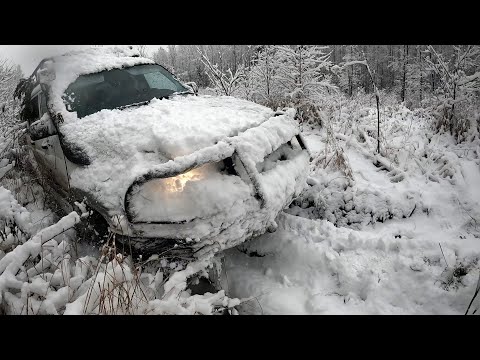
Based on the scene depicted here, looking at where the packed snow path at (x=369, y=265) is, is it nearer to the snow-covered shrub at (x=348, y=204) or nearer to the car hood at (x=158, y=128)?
the snow-covered shrub at (x=348, y=204)

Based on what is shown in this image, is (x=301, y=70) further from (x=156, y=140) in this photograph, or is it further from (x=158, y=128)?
(x=156, y=140)

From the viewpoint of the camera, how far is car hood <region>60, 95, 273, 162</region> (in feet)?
7.01

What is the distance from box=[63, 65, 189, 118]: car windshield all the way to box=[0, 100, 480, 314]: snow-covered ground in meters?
1.04

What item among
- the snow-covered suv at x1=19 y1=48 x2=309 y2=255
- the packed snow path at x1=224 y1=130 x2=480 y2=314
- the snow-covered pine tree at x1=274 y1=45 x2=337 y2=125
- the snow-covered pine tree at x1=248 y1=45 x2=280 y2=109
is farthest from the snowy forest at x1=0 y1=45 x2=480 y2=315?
the snow-covered pine tree at x1=248 y1=45 x2=280 y2=109

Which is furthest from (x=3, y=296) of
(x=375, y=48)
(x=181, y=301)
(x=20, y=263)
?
(x=375, y=48)

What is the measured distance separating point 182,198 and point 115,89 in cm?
187

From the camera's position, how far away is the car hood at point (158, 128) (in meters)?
2.14

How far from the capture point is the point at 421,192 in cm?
345

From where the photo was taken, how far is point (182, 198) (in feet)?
6.45

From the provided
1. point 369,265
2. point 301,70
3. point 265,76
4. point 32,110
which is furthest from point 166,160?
point 265,76

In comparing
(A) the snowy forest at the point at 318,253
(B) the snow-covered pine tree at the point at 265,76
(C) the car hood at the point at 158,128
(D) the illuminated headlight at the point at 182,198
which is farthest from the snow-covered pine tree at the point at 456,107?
(D) the illuminated headlight at the point at 182,198

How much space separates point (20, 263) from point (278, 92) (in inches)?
372

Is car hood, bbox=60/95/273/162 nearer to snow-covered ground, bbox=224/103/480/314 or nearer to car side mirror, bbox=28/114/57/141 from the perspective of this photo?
car side mirror, bbox=28/114/57/141

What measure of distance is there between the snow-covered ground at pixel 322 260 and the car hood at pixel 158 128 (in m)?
0.61
